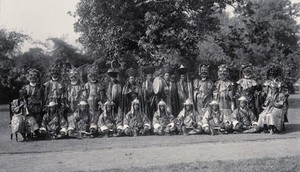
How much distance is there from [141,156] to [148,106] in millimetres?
4895

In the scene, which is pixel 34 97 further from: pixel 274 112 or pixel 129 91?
pixel 274 112

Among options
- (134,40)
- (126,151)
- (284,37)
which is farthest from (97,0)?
(284,37)

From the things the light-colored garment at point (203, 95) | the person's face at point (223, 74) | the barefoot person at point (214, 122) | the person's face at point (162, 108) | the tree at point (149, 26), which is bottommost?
the barefoot person at point (214, 122)

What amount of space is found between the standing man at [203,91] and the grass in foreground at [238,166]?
5.28 metres

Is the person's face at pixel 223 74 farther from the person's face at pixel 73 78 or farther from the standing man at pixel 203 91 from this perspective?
the person's face at pixel 73 78

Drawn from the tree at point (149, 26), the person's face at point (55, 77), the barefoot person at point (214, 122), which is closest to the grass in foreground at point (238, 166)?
the barefoot person at point (214, 122)

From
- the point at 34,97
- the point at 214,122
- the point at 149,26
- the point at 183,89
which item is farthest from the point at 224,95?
the point at 149,26

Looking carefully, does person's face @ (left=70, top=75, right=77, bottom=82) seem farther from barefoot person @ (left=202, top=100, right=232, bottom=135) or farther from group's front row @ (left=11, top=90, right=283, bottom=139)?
barefoot person @ (left=202, top=100, right=232, bottom=135)

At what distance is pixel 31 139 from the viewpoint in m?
11.2

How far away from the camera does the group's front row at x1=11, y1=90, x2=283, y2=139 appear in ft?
36.9

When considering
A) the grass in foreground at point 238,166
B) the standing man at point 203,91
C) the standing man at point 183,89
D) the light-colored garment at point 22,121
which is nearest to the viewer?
the grass in foreground at point 238,166

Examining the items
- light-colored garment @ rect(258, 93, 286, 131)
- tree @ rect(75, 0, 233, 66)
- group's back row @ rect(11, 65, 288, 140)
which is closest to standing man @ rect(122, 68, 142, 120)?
group's back row @ rect(11, 65, 288, 140)

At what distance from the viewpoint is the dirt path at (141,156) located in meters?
7.24

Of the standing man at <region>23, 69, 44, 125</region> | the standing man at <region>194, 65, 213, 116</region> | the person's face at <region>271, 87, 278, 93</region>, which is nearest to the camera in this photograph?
the standing man at <region>23, 69, 44, 125</region>
